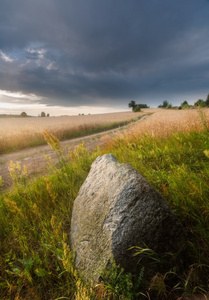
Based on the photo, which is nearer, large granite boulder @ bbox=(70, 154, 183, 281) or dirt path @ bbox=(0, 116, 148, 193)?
large granite boulder @ bbox=(70, 154, 183, 281)

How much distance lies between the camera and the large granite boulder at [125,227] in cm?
137

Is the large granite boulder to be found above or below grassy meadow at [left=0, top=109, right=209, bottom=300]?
above

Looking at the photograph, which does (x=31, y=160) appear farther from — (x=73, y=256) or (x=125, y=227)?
(x=125, y=227)

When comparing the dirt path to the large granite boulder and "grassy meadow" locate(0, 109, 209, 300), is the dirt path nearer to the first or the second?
"grassy meadow" locate(0, 109, 209, 300)

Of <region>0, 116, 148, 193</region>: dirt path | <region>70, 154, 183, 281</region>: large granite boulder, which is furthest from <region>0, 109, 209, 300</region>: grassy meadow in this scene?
<region>0, 116, 148, 193</region>: dirt path

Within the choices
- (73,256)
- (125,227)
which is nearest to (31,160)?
(73,256)

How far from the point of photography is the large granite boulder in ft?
4.50

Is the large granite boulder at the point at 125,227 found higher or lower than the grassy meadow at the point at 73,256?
higher

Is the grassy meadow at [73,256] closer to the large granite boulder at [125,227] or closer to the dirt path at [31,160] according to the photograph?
the large granite boulder at [125,227]

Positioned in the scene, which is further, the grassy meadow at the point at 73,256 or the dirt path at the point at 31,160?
the dirt path at the point at 31,160

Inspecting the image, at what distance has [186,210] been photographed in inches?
73.2

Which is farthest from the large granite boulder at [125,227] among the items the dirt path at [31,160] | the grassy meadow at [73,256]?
the dirt path at [31,160]

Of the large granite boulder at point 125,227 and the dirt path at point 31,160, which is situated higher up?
the large granite boulder at point 125,227

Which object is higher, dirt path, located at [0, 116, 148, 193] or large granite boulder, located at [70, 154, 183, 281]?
large granite boulder, located at [70, 154, 183, 281]
